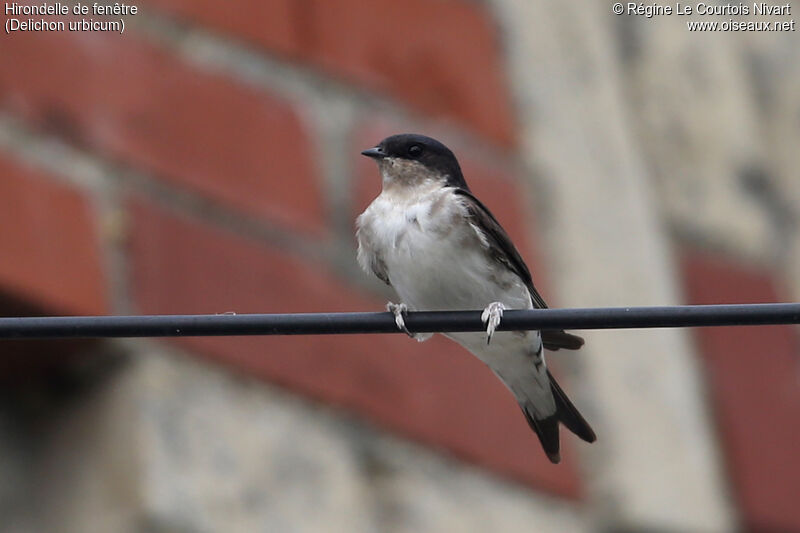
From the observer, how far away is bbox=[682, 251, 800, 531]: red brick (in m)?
7.45

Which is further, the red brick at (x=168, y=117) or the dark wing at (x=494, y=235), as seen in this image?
the red brick at (x=168, y=117)

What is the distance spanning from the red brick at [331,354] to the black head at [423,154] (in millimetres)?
895

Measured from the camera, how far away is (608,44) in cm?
834

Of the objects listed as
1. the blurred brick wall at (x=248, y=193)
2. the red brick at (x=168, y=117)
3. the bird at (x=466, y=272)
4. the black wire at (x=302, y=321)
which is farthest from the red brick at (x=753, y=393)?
the black wire at (x=302, y=321)

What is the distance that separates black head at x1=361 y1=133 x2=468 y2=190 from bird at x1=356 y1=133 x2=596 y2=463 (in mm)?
145

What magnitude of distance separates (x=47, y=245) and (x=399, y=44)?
2.19 m

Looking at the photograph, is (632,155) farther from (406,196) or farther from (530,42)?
(406,196)

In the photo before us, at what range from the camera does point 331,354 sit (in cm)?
593

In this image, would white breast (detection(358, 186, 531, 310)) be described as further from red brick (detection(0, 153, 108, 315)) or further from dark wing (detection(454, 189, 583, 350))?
red brick (detection(0, 153, 108, 315))

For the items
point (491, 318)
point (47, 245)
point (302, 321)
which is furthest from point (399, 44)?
point (302, 321)

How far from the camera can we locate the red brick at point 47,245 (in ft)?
17.4

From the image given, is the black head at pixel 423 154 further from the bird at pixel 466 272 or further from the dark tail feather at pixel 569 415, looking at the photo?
the dark tail feather at pixel 569 415

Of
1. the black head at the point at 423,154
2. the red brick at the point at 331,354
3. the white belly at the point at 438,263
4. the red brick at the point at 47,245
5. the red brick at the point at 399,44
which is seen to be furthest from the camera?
the red brick at the point at 399,44

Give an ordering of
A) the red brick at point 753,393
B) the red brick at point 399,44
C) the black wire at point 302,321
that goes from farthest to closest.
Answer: the red brick at point 753,393 → the red brick at point 399,44 → the black wire at point 302,321
